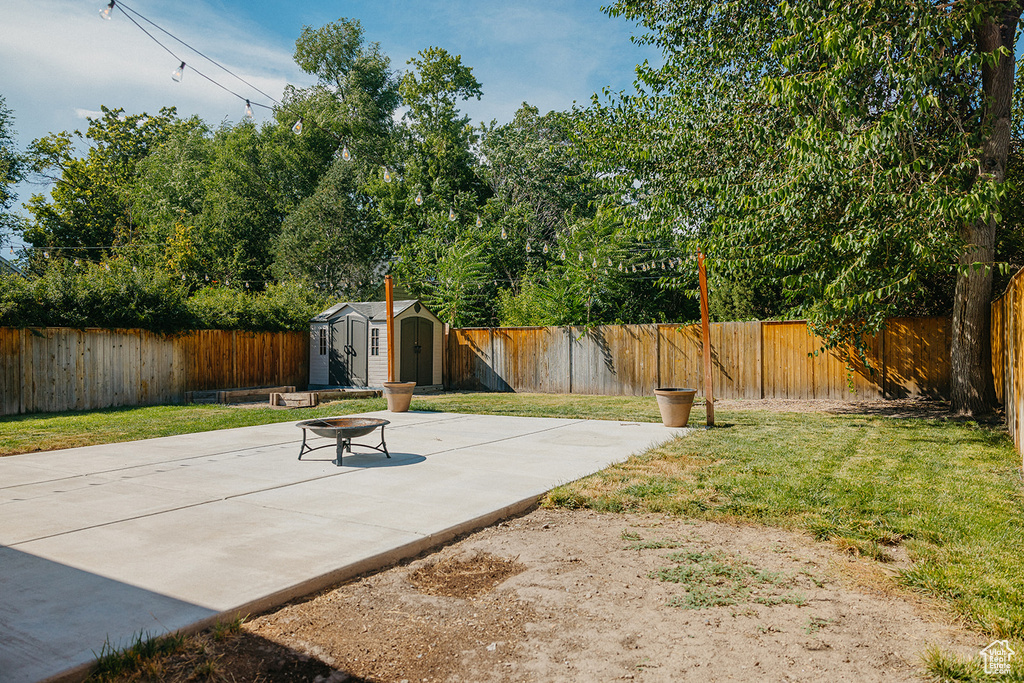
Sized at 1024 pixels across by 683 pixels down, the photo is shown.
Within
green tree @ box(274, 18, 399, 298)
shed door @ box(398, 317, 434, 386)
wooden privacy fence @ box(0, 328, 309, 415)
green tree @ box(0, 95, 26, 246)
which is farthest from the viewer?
A: green tree @ box(274, 18, 399, 298)

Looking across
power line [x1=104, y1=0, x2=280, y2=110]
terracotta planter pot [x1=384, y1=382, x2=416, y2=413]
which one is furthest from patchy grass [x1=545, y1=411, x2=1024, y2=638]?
power line [x1=104, y1=0, x2=280, y2=110]

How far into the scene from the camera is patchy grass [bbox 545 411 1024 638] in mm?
3602

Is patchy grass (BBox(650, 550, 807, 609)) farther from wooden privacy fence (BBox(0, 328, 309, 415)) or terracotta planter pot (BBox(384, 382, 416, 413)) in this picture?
wooden privacy fence (BBox(0, 328, 309, 415))

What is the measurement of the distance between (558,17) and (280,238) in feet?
60.0

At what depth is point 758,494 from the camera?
556 centimetres

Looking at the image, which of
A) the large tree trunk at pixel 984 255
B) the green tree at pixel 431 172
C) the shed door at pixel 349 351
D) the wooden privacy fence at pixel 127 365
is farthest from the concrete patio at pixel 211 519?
the green tree at pixel 431 172

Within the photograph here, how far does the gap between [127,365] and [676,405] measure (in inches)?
497

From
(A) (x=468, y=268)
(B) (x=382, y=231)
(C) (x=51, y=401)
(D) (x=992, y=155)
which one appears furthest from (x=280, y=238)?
(D) (x=992, y=155)

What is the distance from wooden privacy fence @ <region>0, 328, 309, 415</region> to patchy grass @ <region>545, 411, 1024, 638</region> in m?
12.5

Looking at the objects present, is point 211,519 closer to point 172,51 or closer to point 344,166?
point 172,51

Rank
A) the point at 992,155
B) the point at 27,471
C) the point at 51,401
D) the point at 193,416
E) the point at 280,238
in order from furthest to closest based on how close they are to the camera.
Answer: the point at 280,238 < the point at 51,401 < the point at 193,416 < the point at 992,155 < the point at 27,471

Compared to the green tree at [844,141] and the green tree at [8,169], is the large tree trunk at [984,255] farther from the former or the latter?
the green tree at [8,169]

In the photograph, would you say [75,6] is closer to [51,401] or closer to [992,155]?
[51,401]

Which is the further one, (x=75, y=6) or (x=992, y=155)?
(x=992, y=155)
